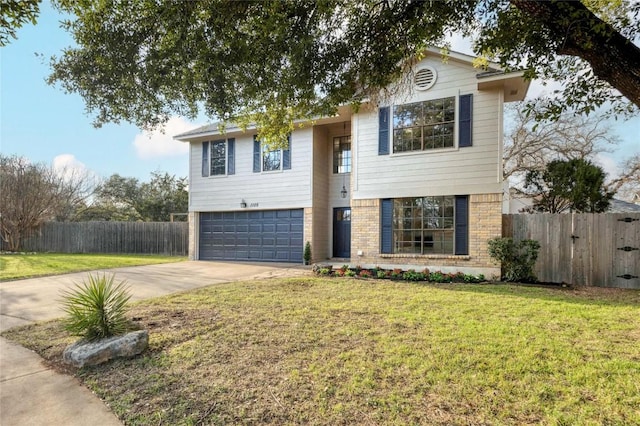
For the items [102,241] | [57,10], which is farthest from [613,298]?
[102,241]

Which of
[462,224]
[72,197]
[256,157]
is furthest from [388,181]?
[72,197]

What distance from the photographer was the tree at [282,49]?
4281 millimetres

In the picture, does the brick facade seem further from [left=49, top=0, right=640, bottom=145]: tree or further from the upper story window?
the upper story window

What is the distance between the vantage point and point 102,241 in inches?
756

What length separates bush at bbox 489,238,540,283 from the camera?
8.86 metres

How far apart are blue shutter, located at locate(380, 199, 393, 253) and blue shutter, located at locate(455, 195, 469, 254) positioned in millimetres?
1980

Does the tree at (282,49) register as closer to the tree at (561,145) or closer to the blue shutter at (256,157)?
the blue shutter at (256,157)

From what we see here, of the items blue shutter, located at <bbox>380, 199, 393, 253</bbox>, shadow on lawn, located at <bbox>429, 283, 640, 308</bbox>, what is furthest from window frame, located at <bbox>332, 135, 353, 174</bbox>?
shadow on lawn, located at <bbox>429, 283, 640, 308</bbox>

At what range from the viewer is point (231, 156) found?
1469cm

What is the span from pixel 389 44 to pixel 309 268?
8.14 metres

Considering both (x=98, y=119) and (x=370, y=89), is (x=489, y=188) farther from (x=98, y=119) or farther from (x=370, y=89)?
(x=98, y=119)

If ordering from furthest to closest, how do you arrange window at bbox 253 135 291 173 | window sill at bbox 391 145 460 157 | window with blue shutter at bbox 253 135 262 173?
1. window with blue shutter at bbox 253 135 262 173
2. window at bbox 253 135 291 173
3. window sill at bbox 391 145 460 157

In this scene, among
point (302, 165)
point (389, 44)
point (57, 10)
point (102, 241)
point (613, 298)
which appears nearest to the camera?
point (57, 10)

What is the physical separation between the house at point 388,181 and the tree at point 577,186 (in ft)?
5.80
